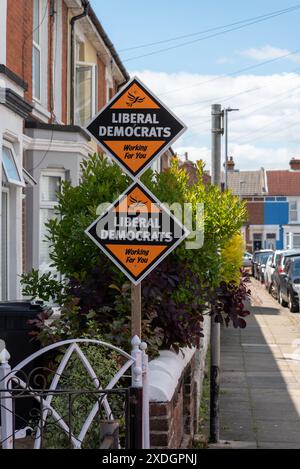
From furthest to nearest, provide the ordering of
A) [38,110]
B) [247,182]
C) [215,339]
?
1. [247,182]
2. [38,110]
3. [215,339]

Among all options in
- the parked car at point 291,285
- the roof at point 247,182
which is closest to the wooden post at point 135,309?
the parked car at point 291,285

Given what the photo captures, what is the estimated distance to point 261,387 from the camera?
12516mm

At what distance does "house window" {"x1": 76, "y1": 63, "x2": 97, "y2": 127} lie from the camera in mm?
17906

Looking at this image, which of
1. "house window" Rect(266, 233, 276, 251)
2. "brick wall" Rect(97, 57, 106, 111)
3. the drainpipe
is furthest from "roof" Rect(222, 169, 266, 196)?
the drainpipe

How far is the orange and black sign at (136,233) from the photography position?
222 inches

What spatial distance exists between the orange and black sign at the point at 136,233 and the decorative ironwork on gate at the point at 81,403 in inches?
25.6

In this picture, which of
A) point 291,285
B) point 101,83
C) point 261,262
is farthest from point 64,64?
point 261,262

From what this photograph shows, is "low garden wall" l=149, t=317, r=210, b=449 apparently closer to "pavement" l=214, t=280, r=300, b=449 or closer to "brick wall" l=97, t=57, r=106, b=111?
"pavement" l=214, t=280, r=300, b=449

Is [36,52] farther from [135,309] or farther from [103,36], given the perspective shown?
[135,309]

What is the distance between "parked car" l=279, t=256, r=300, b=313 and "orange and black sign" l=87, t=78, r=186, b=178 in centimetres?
1962

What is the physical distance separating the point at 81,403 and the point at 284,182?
72.1 metres

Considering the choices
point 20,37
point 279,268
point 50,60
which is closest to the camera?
point 20,37

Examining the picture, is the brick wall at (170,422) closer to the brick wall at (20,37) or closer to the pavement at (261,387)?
the pavement at (261,387)
